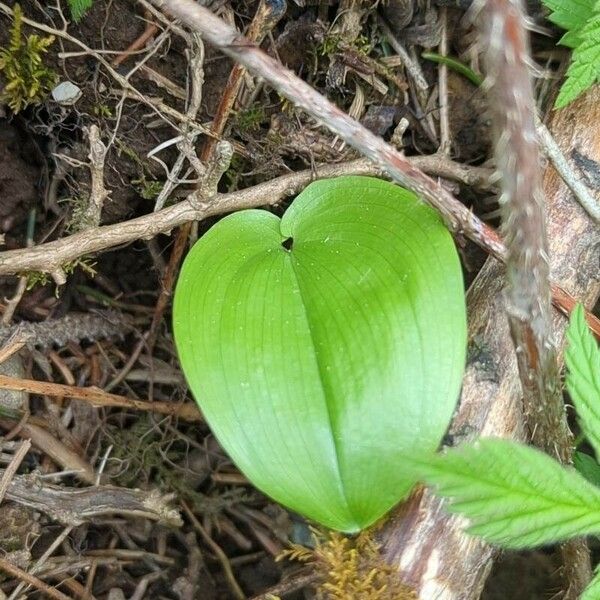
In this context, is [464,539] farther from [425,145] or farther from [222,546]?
[425,145]

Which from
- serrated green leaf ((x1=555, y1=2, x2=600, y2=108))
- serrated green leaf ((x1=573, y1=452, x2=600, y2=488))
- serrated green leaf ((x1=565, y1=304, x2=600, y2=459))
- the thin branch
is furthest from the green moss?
serrated green leaf ((x1=573, y1=452, x2=600, y2=488))

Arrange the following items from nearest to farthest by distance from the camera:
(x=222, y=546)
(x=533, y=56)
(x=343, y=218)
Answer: (x=343, y=218), (x=533, y=56), (x=222, y=546)

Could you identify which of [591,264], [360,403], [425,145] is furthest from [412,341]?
[425,145]

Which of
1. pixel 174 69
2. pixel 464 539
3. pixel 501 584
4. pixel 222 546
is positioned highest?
pixel 174 69

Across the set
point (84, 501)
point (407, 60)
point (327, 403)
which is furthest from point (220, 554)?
point (407, 60)

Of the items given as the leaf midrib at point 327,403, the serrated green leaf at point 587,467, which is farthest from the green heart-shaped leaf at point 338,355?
the serrated green leaf at point 587,467

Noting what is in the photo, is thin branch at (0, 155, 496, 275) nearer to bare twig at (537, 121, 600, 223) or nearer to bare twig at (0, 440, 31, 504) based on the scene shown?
bare twig at (537, 121, 600, 223)
